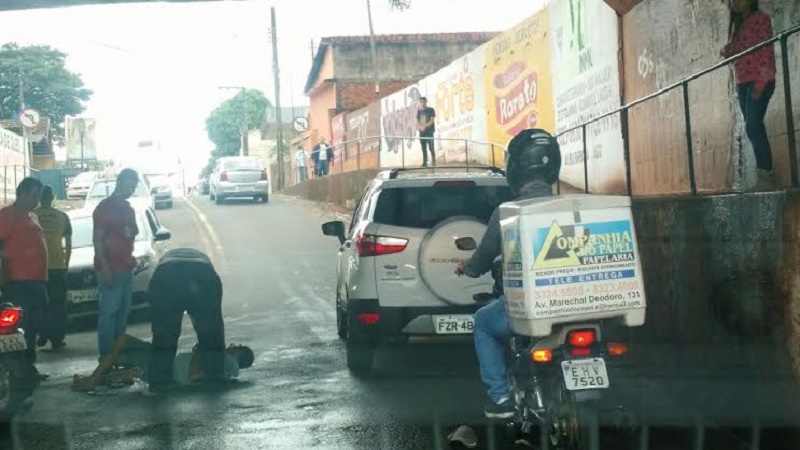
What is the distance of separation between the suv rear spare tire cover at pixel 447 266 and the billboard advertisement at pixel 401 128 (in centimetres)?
2075

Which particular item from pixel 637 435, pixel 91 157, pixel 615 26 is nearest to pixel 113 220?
pixel 637 435

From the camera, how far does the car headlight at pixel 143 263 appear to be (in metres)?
13.4

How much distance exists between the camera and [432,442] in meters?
6.47

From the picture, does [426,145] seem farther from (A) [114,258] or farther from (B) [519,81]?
(A) [114,258]

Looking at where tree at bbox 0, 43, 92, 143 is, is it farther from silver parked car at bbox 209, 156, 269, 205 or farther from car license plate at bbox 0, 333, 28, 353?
car license plate at bbox 0, 333, 28, 353

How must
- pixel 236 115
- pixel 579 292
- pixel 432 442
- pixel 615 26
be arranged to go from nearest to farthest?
pixel 579 292 < pixel 432 442 < pixel 615 26 < pixel 236 115

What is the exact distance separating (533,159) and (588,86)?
13.2 meters

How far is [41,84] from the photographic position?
195 ft

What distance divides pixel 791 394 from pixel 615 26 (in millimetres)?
11243

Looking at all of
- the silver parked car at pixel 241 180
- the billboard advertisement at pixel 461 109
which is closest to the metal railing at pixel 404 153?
the billboard advertisement at pixel 461 109

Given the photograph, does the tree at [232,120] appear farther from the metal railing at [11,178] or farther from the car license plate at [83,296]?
the car license plate at [83,296]

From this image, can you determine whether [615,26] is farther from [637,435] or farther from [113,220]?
[637,435]

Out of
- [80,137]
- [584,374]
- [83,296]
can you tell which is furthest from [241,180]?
[80,137]

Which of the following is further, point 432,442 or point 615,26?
point 615,26
